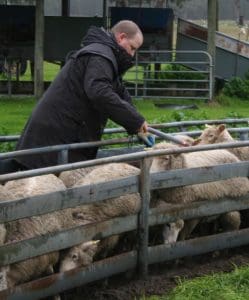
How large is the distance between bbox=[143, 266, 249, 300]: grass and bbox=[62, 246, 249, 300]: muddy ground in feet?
0.52

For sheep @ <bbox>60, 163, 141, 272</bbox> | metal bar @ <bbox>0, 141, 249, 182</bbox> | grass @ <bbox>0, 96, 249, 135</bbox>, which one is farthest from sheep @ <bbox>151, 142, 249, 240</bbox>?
grass @ <bbox>0, 96, 249, 135</bbox>

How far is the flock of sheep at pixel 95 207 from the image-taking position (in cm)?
506

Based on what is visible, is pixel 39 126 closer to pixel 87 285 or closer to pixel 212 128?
pixel 87 285

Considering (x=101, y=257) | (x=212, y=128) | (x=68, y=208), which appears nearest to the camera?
(x=68, y=208)

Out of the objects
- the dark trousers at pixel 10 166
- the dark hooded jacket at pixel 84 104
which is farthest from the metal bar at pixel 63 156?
the dark trousers at pixel 10 166

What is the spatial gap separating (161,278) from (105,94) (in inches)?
55.5

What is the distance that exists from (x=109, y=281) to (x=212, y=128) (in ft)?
7.44

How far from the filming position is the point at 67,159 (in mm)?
6129

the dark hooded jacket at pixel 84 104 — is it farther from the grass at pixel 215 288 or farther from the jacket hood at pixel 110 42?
the grass at pixel 215 288

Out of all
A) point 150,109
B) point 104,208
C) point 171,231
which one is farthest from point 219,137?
point 150,109

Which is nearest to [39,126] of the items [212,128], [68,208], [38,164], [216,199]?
[38,164]

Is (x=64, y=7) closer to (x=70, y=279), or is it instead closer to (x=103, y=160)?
(x=103, y=160)

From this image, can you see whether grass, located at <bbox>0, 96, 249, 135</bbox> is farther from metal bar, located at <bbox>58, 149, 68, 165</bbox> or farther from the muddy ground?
the muddy ground

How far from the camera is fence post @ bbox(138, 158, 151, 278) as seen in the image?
559cm
